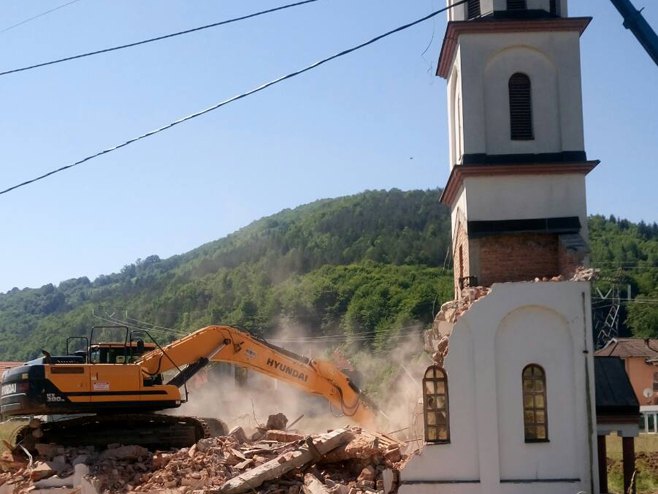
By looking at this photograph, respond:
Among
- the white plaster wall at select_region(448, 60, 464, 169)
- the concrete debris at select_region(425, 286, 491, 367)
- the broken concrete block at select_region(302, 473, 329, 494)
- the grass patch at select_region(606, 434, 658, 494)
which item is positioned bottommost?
the grass patch at select_region(606, 434, 658, 494)

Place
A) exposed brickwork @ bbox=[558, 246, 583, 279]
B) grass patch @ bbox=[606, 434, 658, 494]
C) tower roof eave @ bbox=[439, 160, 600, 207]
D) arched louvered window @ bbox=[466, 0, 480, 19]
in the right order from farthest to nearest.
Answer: grass patch @ bbox=[606, 434, 658, 494] → arched louvered window @ bbox=[466, 0, 480, 19] → tower roof eave @ bbox=[439, 160, 600, 207] → exposed brickwork @ bbox=[558, 246, 583, 279]

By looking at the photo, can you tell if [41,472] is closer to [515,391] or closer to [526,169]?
[515,391]

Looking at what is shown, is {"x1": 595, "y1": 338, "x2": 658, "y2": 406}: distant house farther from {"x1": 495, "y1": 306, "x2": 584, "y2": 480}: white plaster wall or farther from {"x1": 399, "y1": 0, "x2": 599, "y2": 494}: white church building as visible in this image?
{"x1": 495, "y1": 306, "x2": 584, "y2": 480}: white plaster wall

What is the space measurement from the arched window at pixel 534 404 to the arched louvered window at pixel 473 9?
8698 mm

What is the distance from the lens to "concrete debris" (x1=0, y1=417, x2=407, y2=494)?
19250mm

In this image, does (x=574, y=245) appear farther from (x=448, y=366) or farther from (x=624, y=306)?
(x=624, y=306)

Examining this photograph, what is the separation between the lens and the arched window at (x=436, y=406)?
18.5 meters

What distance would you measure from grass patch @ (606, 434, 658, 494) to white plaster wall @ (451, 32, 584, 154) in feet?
27.6

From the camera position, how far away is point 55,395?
2253cm

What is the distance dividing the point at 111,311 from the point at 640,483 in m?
84.1

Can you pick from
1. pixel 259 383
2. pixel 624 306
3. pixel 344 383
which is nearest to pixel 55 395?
pixel 344 383

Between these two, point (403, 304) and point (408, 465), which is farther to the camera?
point (403, 304)

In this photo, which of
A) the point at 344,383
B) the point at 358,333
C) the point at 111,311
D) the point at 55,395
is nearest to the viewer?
the point at 55,395

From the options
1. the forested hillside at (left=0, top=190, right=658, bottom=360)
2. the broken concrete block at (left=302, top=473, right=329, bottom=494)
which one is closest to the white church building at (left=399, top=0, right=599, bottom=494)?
the broken concrete block at (left=302, top=473, right=329, bottom=494)
